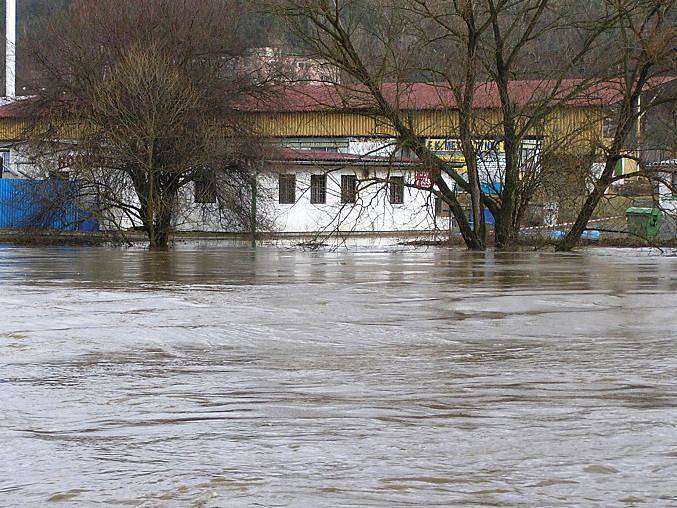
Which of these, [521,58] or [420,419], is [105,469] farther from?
[521,58]

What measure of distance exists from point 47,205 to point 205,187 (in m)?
4.91

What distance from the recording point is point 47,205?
121 ft

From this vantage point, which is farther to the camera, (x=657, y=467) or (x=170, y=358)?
(x=170, y=358)

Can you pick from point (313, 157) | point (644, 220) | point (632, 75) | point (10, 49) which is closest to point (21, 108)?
point (10, 49)

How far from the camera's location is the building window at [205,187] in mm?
35875

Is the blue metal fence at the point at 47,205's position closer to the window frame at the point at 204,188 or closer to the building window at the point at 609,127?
the window frame at the point at 204,188

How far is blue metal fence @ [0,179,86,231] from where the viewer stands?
118 ft

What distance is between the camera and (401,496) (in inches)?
160

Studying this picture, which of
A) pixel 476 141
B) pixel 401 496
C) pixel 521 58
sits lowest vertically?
pixel 401 496

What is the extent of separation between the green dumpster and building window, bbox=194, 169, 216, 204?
40.4 feet

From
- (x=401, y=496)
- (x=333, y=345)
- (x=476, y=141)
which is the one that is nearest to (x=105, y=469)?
(x=401, y=496)

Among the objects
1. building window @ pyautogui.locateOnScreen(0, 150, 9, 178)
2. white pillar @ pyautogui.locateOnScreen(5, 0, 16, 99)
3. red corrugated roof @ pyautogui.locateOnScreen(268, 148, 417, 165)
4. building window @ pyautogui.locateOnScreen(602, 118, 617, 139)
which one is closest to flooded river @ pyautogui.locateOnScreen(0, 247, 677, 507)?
building window @ pyautogui.locateOnScreen(602, 118, 617, 139)

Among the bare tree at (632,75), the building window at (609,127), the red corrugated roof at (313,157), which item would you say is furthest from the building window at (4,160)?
the bare tree at (632,75)

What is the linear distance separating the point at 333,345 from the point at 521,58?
1924 centimetres
